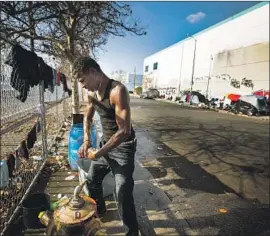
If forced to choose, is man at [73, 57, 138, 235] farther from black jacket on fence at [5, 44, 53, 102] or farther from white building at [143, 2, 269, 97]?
white building at [143, 2, 269, 97]

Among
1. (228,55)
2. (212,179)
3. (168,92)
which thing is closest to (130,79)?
(168,92)

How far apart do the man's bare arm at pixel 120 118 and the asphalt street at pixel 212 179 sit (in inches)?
55.5

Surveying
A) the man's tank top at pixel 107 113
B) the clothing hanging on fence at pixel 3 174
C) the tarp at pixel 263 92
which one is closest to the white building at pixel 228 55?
the tarp at pixel 263 92

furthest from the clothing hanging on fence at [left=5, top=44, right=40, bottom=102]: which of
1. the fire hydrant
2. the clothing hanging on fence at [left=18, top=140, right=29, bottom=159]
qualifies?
the fire hydrant

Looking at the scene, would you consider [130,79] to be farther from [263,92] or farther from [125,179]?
[125,179]

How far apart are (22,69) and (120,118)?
243cm

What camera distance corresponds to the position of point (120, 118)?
241cm

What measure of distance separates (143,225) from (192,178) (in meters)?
2.15

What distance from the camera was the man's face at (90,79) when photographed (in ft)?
8.04

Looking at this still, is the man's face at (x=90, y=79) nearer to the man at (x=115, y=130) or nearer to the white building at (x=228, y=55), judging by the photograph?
the man at (x=115, y=130)

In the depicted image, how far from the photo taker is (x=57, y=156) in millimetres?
5660

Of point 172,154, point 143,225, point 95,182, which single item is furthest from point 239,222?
point 172,154

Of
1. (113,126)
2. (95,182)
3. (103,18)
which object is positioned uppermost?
(103,18)

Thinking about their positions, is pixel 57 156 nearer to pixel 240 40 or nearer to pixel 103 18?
pixel 103 18
